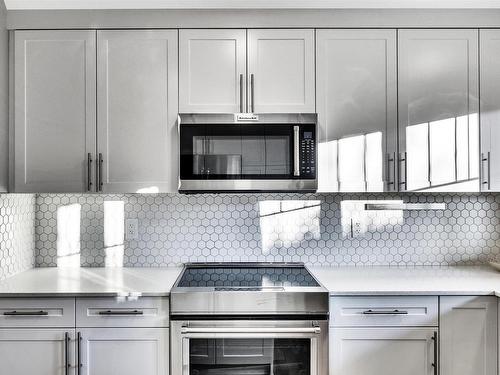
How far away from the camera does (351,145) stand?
2264 millimetres

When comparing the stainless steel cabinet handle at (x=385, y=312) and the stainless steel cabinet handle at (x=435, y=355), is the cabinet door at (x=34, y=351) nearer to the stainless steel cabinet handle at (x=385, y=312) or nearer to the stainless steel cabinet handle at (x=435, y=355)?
the stainless steel cabinet handle at (x=385, y=312)

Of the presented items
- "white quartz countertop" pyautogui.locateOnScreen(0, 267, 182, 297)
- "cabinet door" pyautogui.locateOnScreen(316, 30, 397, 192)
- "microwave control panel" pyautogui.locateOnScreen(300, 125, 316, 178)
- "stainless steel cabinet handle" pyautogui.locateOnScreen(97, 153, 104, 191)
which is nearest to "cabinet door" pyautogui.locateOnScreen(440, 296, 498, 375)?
"cabinet door" pyautogui.locateOnScreen(316, 30, 397, 192)

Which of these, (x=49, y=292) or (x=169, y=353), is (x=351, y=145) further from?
(x=49, y=292)

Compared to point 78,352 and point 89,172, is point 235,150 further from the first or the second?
point 78,352

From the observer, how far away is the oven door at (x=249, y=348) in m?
1.94

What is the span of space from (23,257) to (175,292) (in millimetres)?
1104

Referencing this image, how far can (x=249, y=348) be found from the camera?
6.49ft

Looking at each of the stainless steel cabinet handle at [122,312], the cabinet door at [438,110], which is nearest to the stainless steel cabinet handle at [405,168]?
the cabinet door at [438,110]

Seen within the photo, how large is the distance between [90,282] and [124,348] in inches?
16.3

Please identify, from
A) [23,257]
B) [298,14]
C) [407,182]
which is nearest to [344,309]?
[407,182]

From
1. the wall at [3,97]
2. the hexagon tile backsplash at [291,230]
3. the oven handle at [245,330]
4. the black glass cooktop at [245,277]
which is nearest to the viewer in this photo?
the oven handle at [245,330]

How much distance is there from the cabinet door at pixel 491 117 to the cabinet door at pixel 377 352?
92cm

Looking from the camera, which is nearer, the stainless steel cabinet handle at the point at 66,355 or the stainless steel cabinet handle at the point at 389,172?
the stainless steel cabinet handle at the point at 66,355

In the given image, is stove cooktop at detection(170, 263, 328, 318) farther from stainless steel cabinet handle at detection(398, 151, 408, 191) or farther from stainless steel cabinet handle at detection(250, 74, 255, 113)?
stainless steel cabinet handle at detection(250, 74, 255, 113)
